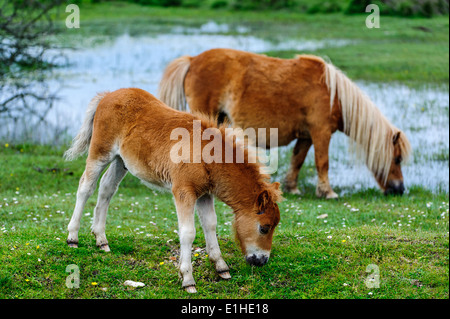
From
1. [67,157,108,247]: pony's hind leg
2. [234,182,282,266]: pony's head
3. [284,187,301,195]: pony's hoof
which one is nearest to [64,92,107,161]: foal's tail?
[67,157,108,247]: pony's hind leg

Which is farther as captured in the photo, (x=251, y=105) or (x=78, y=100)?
(x=78, y=100)

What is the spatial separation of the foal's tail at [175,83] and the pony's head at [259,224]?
17.7ft

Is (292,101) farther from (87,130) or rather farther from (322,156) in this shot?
(87,130)

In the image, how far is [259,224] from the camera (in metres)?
5.79

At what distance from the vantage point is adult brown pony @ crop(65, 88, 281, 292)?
19.0 feet

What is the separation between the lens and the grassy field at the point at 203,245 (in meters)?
5.93

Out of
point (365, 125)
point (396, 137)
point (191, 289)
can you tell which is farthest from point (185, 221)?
point (396, 137)

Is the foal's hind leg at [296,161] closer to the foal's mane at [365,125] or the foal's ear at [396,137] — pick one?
the foal's mane at [365,125]

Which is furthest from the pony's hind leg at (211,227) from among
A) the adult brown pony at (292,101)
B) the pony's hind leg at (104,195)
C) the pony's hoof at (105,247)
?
the adult brown pony at (292,101)

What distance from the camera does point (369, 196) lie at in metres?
10.9

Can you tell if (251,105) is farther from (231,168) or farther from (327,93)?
(231,168)

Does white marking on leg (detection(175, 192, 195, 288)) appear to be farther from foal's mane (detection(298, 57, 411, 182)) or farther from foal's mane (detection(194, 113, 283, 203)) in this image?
foal's mane (detection(298, 57, 411, 182))
